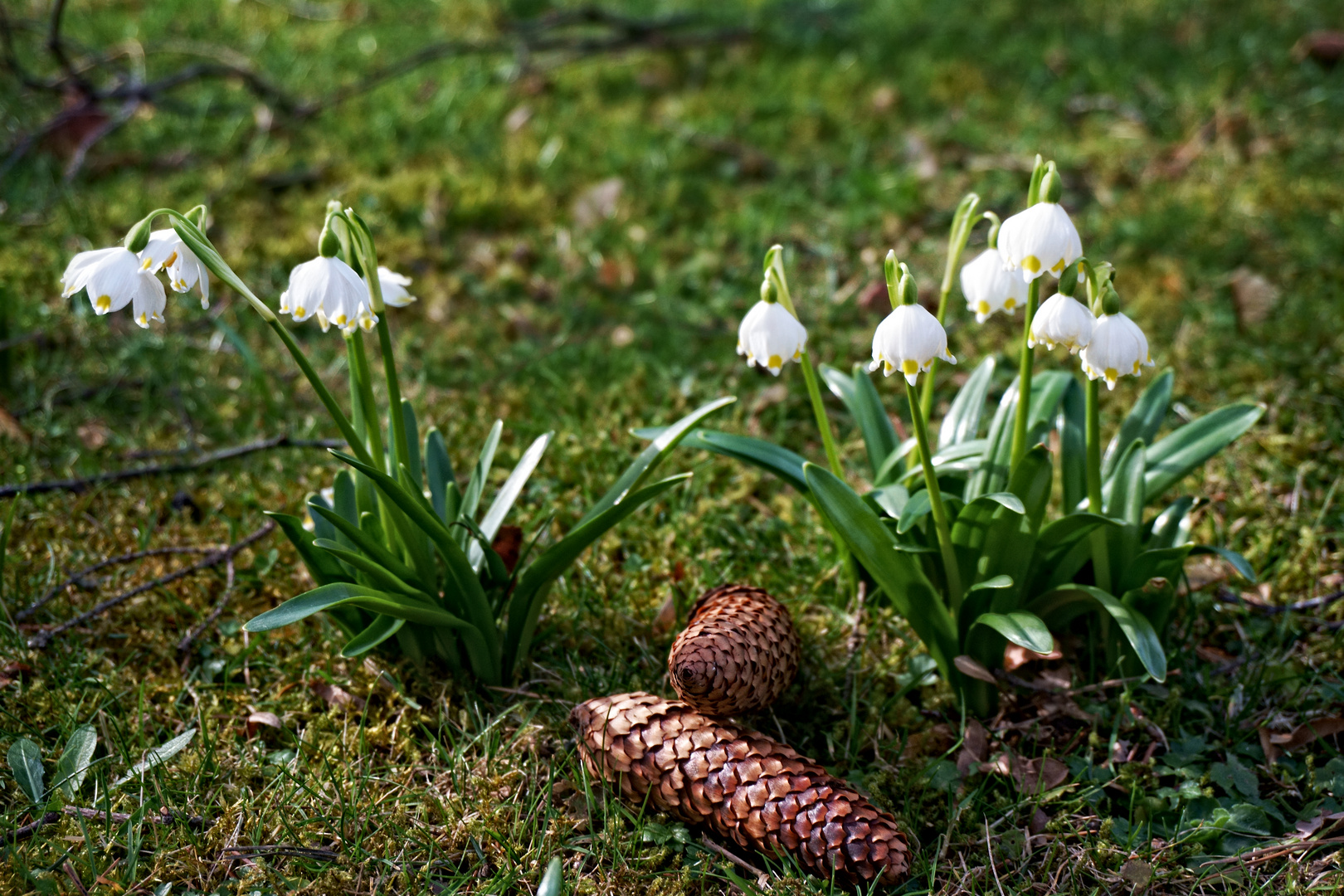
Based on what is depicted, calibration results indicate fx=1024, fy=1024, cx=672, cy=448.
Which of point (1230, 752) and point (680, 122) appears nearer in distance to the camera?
point (1230, 752)

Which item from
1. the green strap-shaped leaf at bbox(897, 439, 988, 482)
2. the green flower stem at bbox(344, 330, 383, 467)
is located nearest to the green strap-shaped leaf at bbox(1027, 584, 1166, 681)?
the green strap-shaped leaf at bbox(897, 439, 988, 482)

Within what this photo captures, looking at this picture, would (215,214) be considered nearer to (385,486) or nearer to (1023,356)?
(385,486)

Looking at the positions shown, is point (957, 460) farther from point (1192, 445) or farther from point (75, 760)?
point (75, 760)

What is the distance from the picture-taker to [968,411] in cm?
216

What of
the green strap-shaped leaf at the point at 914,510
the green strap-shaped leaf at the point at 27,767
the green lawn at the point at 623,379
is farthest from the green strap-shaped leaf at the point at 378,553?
the green strap-shaped leaf at the point at 914,510

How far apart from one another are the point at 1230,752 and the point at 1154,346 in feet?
4.47

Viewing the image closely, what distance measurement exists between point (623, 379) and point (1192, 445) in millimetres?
1417

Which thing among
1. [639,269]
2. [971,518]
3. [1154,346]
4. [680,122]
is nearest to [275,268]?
[639,269]

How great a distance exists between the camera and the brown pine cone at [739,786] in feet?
5.15

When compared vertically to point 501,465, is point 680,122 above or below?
above

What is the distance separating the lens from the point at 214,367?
2.85 meters

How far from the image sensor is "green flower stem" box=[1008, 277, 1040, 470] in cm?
166

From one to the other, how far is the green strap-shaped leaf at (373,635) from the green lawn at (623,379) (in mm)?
169

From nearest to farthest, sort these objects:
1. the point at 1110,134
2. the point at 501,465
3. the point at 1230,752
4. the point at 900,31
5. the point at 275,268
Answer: the point at 1230,752
the point at 501,465
the point at 275,268
the point at 1110,134
the point at 900,31
